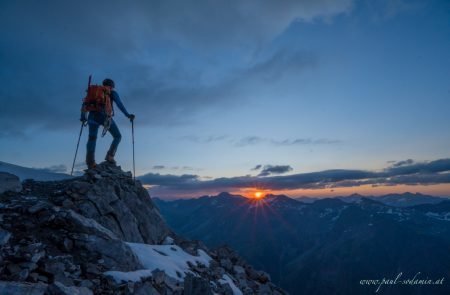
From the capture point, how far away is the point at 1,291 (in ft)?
22.0

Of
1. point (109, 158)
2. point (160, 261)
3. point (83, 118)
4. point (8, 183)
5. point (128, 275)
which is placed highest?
point (83, 118)

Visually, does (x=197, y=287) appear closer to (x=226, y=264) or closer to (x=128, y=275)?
(x=128, y=275)

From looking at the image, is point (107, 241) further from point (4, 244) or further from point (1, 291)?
point (1, 291)

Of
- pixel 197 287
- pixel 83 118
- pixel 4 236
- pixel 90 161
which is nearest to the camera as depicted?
pixel 4 236

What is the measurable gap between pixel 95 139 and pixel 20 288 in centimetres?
1235

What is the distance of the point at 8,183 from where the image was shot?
47.8 ft

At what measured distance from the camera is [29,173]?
20.6 metres

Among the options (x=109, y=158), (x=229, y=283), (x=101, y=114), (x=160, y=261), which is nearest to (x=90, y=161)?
(x=109, y=158)

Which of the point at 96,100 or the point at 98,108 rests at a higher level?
the point at 96,100

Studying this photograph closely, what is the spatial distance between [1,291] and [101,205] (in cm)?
1015

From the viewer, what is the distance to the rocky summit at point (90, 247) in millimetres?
8992

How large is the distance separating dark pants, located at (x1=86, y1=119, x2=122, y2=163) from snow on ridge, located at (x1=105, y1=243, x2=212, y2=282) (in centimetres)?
671

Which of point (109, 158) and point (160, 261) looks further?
point (109, 158)

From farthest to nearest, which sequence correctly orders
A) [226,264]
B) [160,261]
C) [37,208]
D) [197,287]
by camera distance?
[226,264], [160,261], [37,208], [197,287]
